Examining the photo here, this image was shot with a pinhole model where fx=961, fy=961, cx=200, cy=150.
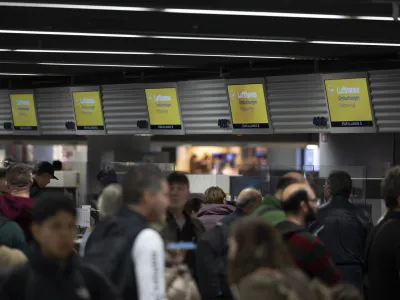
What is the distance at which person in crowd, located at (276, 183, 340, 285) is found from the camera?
4977 mm

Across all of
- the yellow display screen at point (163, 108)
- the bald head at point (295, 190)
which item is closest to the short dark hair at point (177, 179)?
the bald head at point (295, 190)

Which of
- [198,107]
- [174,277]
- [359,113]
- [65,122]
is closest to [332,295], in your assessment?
[174,277]

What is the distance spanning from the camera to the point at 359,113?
40.1 ft

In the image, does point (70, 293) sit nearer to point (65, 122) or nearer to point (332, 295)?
point (332, 295)

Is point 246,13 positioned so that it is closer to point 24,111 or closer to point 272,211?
point 272,211

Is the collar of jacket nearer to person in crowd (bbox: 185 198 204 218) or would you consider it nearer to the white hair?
the white hair

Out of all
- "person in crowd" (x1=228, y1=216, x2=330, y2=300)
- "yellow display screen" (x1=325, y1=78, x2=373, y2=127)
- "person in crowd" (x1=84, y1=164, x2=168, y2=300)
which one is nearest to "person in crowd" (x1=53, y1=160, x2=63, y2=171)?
"yellow display screen" (x1=325, y1=78, x2=373, y2=127)

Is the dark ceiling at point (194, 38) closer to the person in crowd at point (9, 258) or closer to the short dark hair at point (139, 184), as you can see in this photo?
the person in crowd at point (9, 258)

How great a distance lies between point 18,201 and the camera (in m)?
6.71

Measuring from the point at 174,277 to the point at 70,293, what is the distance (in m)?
1.14

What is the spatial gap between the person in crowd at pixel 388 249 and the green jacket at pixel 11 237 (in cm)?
231

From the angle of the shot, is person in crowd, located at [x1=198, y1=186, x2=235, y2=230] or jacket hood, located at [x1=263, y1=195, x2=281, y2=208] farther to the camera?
person in crowd, located at [x1=198, y1=186, x2=235, y2=230]

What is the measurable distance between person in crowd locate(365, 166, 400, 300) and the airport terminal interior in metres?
1.78

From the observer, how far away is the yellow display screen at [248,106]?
43.7ft
